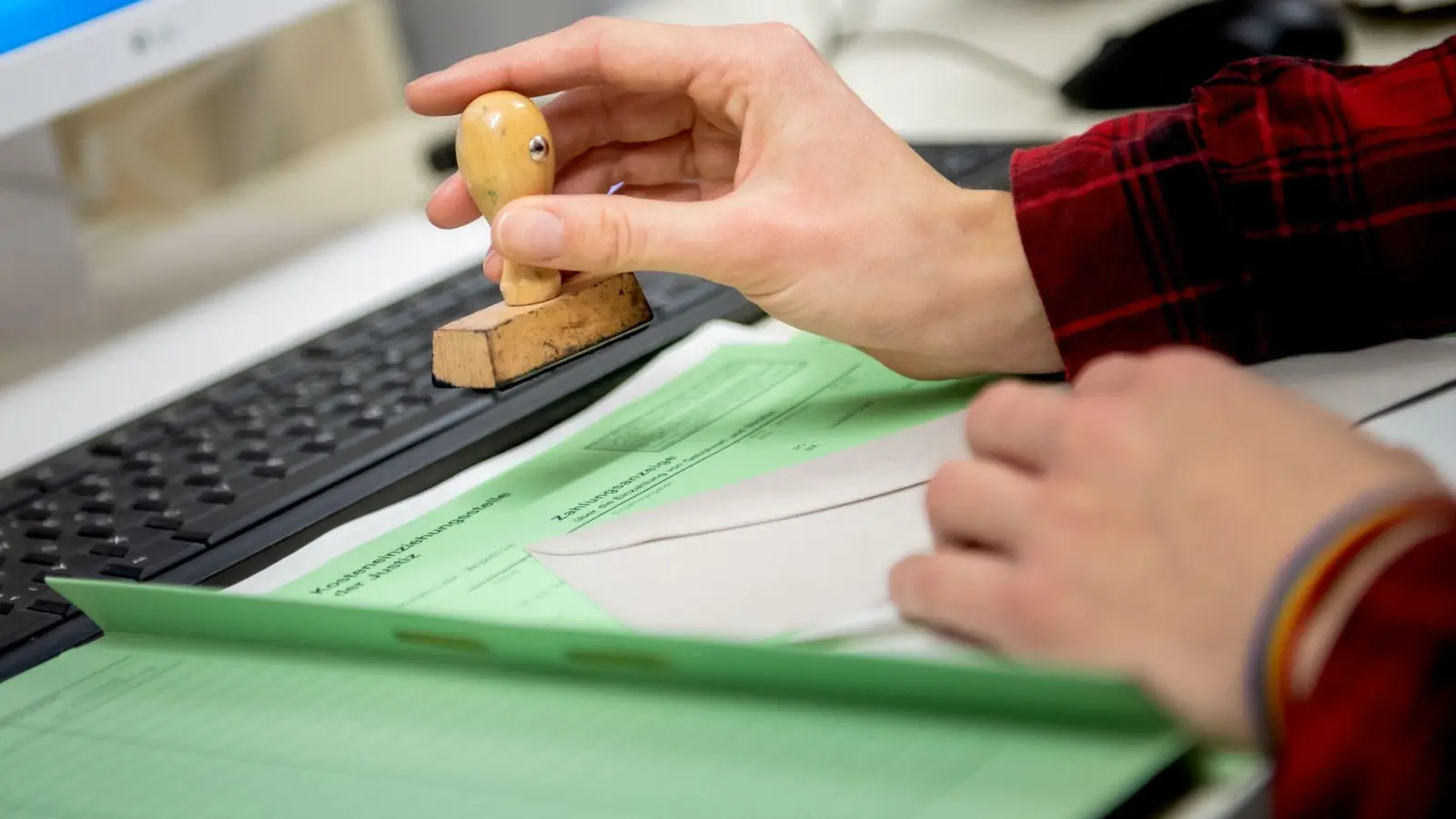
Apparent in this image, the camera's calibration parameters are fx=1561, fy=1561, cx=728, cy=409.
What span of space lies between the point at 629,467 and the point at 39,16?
0.43 meters

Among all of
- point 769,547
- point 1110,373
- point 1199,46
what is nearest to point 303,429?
point 769,547

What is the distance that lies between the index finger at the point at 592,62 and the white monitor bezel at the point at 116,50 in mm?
244

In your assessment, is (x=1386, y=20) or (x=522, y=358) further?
(x=1386, y=20)

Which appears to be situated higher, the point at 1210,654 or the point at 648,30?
the point at 648,30

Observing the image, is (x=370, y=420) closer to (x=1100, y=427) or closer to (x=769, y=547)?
(x=769, y=547)

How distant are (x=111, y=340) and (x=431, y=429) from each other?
14.1 inches

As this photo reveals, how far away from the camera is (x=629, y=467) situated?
614mm

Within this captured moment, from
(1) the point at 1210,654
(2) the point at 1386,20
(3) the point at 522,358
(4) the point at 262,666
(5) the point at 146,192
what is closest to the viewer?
(1) the point at 1210,654

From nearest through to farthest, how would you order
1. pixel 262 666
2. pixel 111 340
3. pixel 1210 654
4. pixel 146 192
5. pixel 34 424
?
pixel 1210 654 < pixel 262 666 < pixel 34 424 < pixel 111 340 < pixel 146 192

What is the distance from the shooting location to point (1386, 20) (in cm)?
104

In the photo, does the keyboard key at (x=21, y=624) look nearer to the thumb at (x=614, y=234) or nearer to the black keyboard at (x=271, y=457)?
the black keyboard at (x=271, y=457)

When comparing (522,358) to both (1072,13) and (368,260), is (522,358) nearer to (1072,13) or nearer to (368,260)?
(368,260)

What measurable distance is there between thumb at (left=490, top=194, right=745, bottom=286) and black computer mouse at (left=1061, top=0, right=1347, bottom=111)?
441 millimetres

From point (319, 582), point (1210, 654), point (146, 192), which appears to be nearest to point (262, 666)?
point (319, 582)
